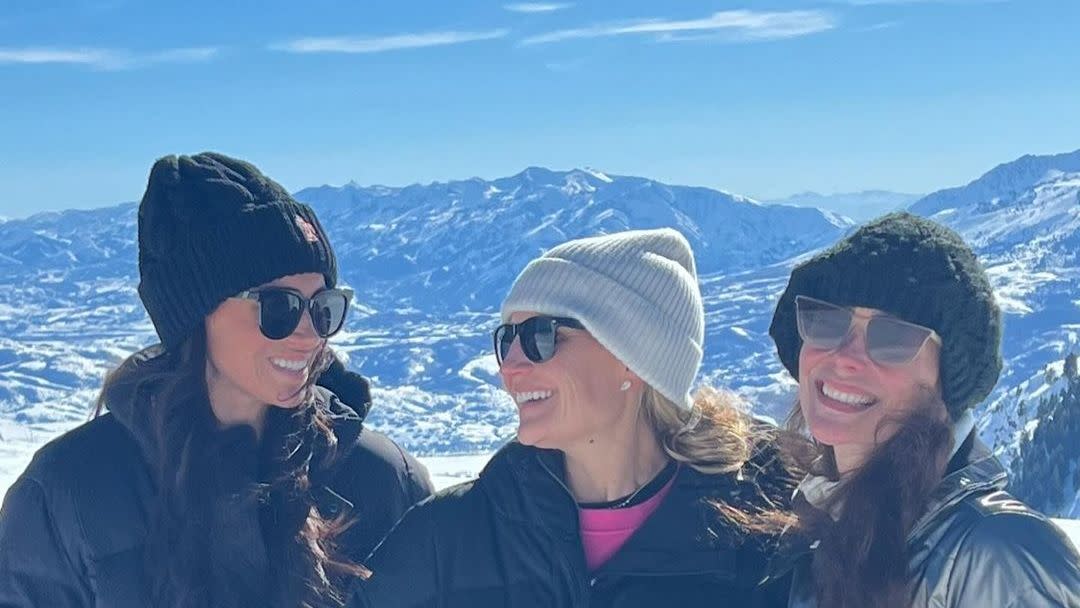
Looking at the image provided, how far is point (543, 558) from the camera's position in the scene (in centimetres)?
466

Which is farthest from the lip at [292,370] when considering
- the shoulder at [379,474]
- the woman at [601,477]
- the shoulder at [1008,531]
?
the shoulder at [1008,531]

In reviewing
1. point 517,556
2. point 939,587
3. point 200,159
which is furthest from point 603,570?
point 200,159

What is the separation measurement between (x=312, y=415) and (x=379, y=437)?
1.40 ft

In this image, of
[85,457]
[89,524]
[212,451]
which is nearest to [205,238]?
[212,451]

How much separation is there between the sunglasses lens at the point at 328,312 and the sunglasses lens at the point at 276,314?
4.7 inches

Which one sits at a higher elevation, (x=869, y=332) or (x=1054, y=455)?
(x=869, y=332)

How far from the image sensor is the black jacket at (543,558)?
4.59 m

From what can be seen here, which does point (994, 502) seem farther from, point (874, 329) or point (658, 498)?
point (658, 498)

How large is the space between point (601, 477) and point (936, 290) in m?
1.52

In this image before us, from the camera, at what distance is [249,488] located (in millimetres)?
A: 5090

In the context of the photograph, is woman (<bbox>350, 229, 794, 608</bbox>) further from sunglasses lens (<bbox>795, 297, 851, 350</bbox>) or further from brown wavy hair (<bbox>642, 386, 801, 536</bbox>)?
sunglasses lens (<bbox>795, 297, 851, 350</bbox>)

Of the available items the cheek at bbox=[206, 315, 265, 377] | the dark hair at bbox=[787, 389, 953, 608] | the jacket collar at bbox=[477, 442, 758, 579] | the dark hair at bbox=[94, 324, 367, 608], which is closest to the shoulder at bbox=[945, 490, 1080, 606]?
the dark hair at bbox=[787, 389, 953, 608]

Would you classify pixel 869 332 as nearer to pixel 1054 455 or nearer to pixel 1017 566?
pixel 1017 566

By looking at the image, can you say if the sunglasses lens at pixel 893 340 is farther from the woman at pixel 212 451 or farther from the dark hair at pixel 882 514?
the woman at pixel 212 451
